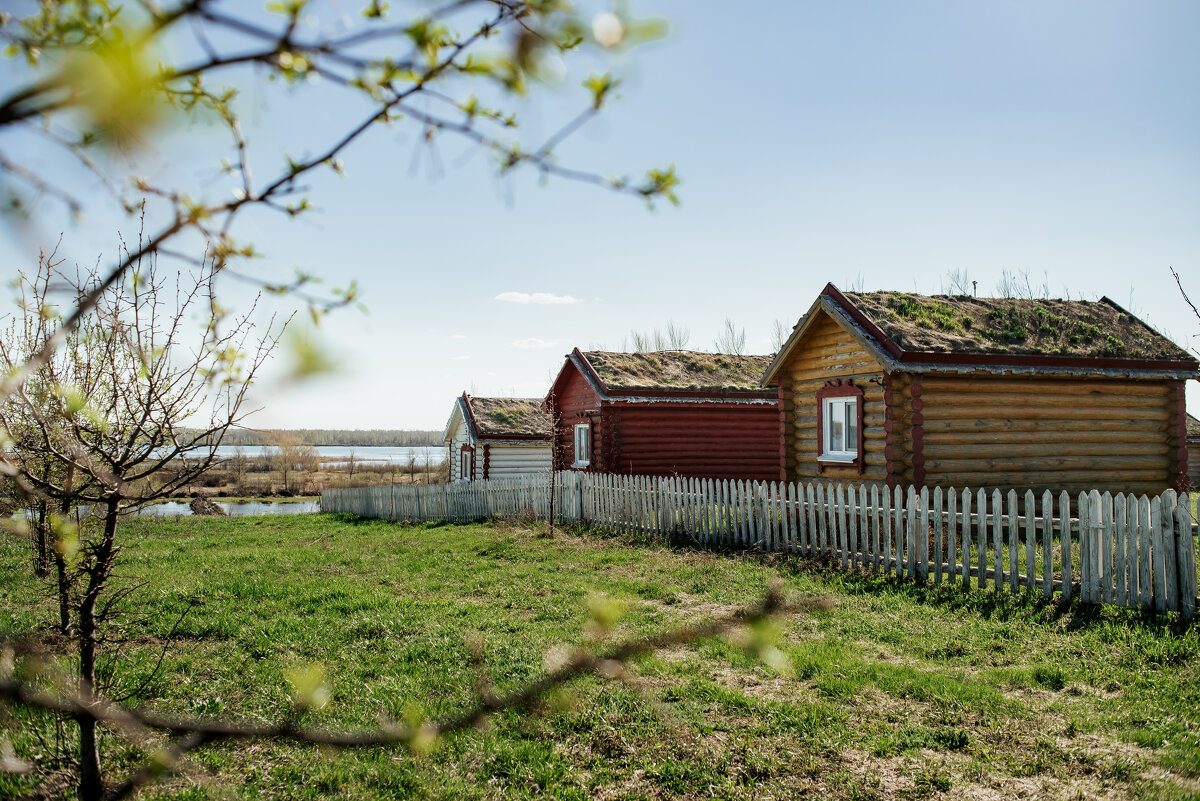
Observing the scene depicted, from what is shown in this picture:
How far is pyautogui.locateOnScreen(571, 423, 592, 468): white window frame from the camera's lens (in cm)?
2167

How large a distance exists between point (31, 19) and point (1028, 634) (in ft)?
27.4

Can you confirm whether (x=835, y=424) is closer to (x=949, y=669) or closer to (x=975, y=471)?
(x=975, y=471)

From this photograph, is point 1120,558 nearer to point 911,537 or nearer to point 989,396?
point 911,537

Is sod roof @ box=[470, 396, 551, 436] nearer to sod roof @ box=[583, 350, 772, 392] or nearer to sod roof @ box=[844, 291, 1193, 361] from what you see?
sod roof @ box=[583, 350, 772, 392]

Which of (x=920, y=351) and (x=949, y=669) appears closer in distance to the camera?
(x=949, y=669)

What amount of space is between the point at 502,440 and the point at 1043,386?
751 inches

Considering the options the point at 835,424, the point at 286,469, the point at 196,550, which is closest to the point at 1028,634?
the point at 835,424

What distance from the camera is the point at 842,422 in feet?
47.3

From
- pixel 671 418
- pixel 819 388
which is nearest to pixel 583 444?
pixel 671 418

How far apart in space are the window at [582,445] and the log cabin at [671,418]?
0.10 feet

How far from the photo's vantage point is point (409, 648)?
22.8 feet

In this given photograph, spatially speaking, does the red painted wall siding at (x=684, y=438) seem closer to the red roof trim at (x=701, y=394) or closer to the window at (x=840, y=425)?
the red roof trim at (x=701, y=394)

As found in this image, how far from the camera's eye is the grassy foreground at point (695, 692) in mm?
4469

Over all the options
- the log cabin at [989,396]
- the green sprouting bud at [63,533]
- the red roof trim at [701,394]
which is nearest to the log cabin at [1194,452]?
the log cabin at [989,396]
